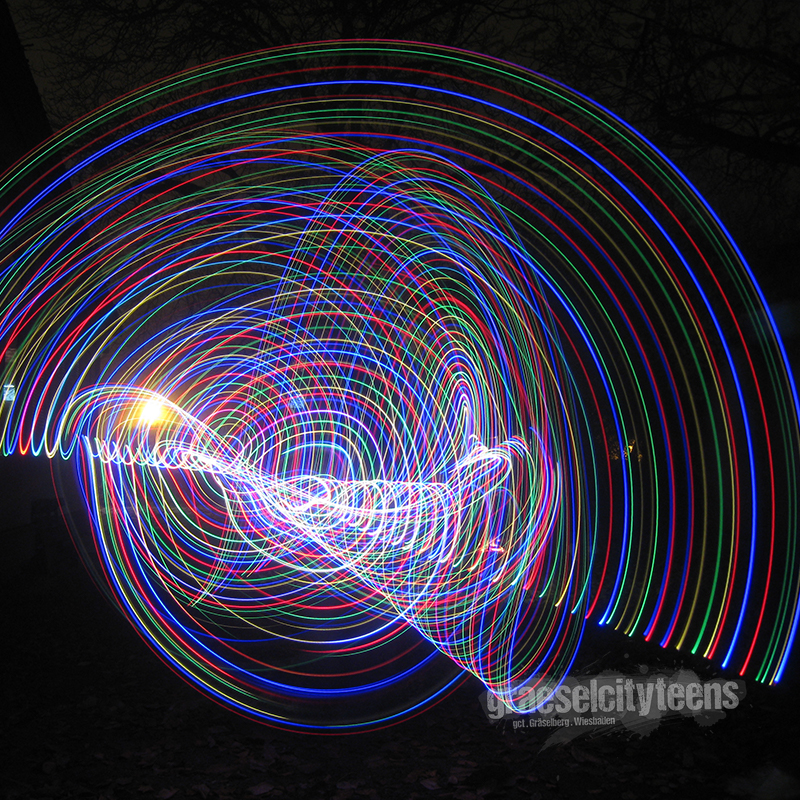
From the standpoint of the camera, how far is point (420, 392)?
9438 mm

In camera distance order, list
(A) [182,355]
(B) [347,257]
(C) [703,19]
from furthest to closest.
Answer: (A) [182,355]
(B) [347,257]
(C) [703,19]

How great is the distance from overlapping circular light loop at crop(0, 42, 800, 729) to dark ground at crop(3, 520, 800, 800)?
36cm

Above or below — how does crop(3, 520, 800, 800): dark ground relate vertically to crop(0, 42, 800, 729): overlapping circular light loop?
below

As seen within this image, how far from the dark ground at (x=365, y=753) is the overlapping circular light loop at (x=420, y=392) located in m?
0.36

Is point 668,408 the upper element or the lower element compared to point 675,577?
upper

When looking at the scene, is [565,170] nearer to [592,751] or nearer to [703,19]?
[703,19]

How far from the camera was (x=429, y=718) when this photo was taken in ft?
15.9

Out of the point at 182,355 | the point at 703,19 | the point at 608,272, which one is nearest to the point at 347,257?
the point at 608,272

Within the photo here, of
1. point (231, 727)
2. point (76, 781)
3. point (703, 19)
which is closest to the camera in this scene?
point (76, 781)

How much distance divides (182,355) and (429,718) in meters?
13.1

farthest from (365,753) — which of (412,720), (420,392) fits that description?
(420,392)

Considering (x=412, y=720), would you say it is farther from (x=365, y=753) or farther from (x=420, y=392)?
(x=420, y=392)

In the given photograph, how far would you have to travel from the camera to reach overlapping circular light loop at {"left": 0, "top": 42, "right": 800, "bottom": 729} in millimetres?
5883

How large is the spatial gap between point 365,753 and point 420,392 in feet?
18.4
